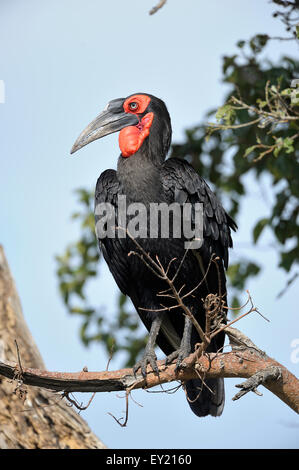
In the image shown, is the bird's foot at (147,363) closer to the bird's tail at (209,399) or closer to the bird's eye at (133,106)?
the bird's tail at (209,399)

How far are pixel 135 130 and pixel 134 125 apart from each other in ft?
0.32

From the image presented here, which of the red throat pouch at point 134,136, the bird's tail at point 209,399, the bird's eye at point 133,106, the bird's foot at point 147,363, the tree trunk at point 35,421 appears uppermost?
the bird's eye at point 133,106

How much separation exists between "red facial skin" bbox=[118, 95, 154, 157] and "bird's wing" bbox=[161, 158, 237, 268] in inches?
11.1

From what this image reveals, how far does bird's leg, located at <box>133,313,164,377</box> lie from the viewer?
4.33m

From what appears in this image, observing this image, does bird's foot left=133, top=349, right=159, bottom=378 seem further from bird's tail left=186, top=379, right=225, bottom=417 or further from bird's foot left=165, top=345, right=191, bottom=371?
bird's tail left=186, top=379, right=225, bottom=417

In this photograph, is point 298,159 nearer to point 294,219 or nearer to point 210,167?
point 294,219

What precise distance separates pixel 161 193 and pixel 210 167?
234cm

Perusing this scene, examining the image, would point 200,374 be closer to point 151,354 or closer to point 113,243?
point 151,354

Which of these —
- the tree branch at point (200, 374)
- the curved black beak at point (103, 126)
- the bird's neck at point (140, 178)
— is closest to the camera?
the tree branch at point (200, 374)

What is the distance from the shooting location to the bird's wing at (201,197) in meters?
4.68

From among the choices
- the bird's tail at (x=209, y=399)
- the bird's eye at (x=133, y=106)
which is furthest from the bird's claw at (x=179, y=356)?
the bird's eye at (x=133, y=106)

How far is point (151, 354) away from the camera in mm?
4500

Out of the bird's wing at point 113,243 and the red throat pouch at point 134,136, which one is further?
the red throat pouch at point 134,136
